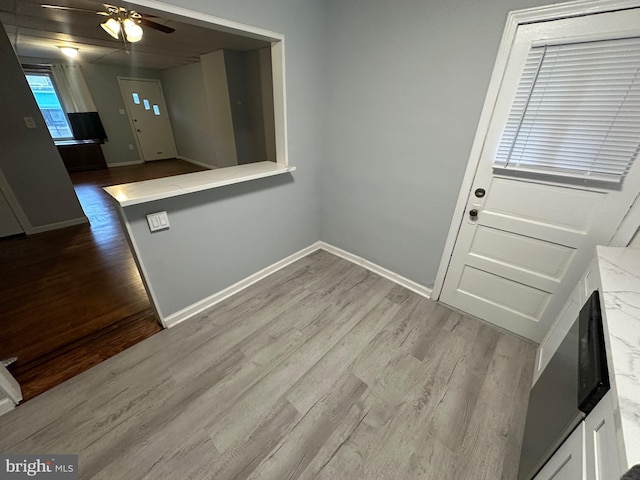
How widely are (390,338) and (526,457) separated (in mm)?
910

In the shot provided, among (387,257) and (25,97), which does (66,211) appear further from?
(387,257)

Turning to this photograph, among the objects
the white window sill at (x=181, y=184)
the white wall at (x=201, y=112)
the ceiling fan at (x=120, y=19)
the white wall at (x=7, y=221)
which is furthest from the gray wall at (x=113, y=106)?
the white window sill at (x=181, y=184)

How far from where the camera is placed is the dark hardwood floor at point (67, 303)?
1.72 metres

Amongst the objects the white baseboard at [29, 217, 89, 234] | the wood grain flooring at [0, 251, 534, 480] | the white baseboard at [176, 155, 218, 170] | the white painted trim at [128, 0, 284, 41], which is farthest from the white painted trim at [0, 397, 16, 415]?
the white baseboard at [176, 155, 218, 170]

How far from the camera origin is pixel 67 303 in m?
2.20

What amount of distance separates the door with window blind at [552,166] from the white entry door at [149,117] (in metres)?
8.01

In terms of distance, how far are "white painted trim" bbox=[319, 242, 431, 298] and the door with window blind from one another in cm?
48

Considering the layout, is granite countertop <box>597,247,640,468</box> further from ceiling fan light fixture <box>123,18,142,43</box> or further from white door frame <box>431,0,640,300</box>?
ceiling fan light fixture <box>123,18,142,43</box>

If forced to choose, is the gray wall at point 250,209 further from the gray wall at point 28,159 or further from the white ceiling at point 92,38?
the gray wall at point 28,159

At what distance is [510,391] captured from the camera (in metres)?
1.58

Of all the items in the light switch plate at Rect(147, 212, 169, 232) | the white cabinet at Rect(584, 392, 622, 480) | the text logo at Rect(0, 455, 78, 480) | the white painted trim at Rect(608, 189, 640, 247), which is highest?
the white painted trim at Rect(608, 189, 640, 247)

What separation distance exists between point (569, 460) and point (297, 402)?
3.85 feet

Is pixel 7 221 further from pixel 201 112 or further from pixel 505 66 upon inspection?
pixel 505 66

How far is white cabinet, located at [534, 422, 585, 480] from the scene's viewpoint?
29.1 inches
